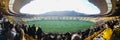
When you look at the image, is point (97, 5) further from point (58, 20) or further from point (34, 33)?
point (34, 33)

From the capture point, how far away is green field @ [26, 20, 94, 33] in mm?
3232

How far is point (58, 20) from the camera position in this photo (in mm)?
3271

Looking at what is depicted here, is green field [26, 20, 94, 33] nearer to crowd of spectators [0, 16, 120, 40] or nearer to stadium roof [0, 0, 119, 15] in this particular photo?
crowd of spectators [0, 16, 120, 40]

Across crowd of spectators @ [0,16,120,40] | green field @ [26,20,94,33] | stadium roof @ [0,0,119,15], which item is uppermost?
stadium roof @ [0,0,119,15]

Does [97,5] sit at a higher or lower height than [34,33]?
higher

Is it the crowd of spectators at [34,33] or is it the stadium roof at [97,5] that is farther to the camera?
the stadium roof at [97,5]

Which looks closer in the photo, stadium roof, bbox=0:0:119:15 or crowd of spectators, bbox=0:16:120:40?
crowd of spectators, bbox=0:16:120:40

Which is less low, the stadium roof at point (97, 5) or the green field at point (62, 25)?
the stadium roof at point (97, 5)

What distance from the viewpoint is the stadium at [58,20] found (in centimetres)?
320

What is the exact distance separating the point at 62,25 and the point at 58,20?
0.05 metres

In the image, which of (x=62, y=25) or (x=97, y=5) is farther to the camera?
(x=97, y=5)

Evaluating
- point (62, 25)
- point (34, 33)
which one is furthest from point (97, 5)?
point (34, 33)

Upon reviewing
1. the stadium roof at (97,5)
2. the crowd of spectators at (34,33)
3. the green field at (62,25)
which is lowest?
the crowd of spectators at (34,33)

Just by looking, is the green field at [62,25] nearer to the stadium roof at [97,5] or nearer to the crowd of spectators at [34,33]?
the crowd of spectators at [34,33]
